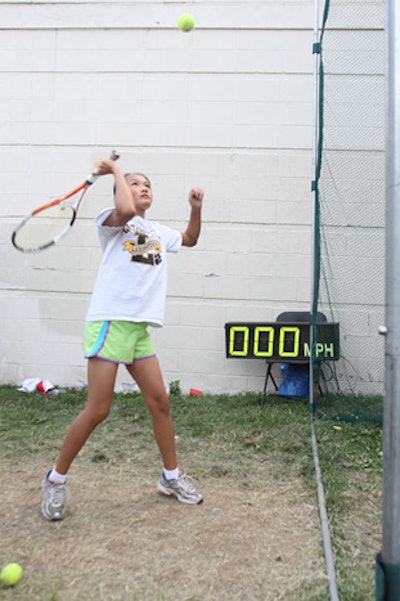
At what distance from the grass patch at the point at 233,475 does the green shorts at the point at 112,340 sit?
0.85 metres

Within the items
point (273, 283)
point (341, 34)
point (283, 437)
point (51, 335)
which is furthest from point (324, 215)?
point (51, 335)

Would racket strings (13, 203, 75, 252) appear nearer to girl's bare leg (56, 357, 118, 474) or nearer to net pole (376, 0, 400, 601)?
girl's bare leg (56, 357, 118, 474)

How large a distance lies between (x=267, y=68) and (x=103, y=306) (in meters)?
4.08

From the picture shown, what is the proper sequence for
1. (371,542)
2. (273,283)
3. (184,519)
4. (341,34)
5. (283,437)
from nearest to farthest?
(371,542) < (184,519) < (283,437) < (341,34) < (273,283)

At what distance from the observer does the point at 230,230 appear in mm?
5918

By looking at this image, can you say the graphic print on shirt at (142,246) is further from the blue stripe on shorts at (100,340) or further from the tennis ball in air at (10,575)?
the tennis ball in air at (10,575)

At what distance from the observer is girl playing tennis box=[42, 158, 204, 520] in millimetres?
2896

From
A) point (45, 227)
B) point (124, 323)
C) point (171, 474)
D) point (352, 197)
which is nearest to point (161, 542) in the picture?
point (171, 474)

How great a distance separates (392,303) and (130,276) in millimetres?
1507

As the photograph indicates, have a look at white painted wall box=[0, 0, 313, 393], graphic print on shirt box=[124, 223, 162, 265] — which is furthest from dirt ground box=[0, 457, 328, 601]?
white painted wall box=[0, 0, 313, 393]

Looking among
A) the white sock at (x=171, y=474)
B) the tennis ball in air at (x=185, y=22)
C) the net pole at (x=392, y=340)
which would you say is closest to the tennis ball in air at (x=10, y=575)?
the white sock at (x=171, y=474)

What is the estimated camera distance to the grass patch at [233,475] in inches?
91.1

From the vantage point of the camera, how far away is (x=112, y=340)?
9.57 ft

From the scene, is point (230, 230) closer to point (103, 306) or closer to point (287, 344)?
point (287, 344)
